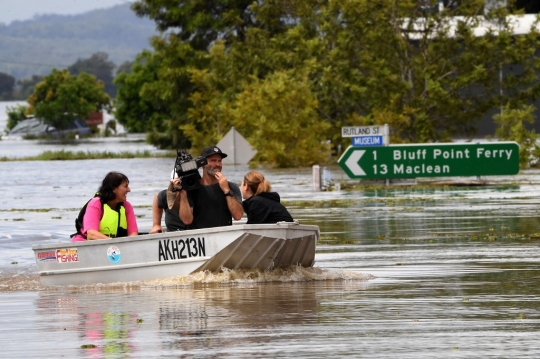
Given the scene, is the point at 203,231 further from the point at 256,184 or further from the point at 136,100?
the point at 136,100

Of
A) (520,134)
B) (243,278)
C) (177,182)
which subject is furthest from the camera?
(520,134)

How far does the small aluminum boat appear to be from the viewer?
15.0m

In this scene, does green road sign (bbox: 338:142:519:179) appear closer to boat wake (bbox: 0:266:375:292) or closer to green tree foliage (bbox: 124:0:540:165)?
green tree foliage (bbox: 124:0:540:165)

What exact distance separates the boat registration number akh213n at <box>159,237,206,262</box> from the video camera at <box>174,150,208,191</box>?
0.59m

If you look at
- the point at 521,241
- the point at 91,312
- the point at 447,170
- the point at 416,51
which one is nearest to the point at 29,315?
the point at 91,312

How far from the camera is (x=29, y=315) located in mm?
13109

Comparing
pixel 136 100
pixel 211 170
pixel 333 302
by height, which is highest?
pixel 136 100

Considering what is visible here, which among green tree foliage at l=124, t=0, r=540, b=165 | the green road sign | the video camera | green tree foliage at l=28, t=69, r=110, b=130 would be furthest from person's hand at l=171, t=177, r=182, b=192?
green tree foliage at l=28, t=69, r=110, b=130

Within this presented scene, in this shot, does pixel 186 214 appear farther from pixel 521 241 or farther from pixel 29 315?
pixel 521 241

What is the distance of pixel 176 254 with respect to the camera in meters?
15.3

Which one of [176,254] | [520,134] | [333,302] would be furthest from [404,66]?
[333,302]

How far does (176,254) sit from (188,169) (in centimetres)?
107

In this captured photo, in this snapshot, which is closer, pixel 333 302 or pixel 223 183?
pixel 333 302

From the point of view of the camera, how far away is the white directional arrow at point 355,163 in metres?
37.2
